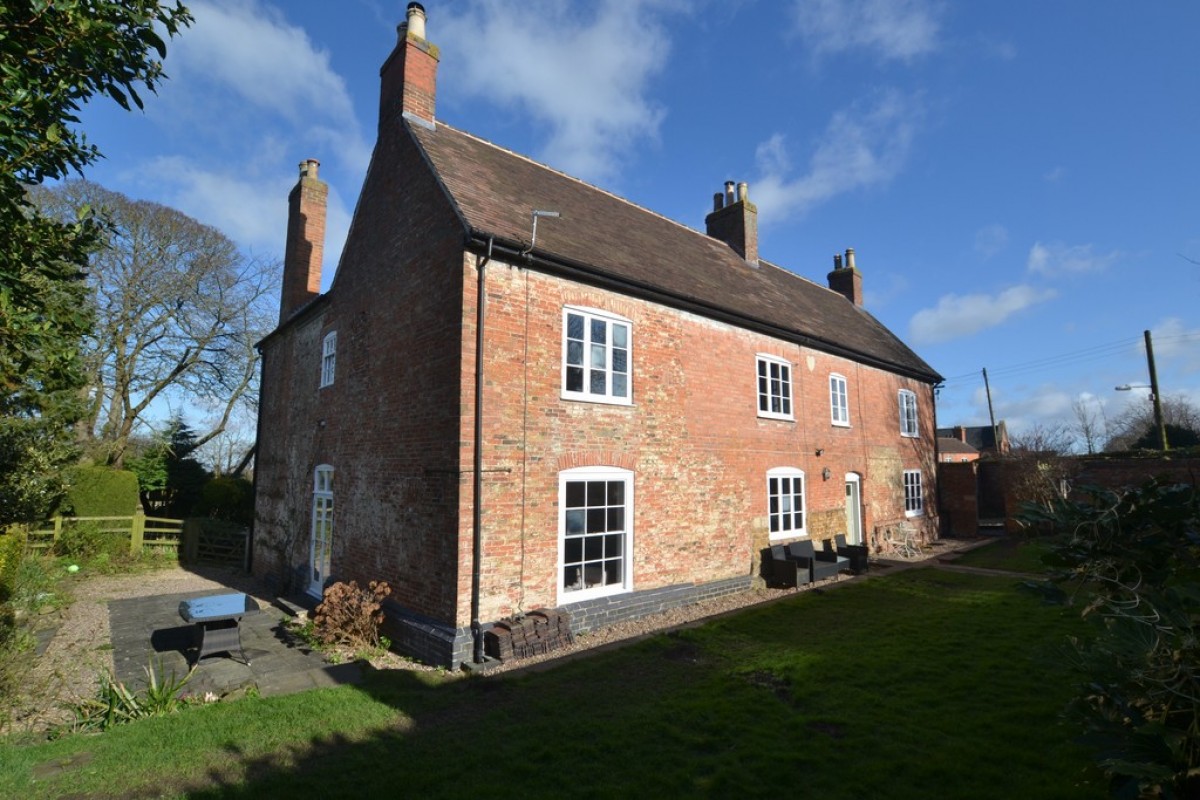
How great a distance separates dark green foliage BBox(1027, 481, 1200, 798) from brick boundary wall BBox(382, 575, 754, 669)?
686cm

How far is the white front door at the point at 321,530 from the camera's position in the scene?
1228 centimetres

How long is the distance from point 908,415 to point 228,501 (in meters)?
25.7

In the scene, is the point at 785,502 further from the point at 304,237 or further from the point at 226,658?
the point at 304,237

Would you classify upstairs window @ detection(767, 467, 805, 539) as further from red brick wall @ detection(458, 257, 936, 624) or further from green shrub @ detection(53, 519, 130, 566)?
green shrub @ detection(53, 519, 130, 566)

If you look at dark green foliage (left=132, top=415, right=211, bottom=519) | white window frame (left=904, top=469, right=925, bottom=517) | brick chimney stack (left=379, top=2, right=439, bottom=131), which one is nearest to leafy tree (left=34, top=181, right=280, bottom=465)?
dark green foliage (left=132, top=415, right=211, bottom=519)

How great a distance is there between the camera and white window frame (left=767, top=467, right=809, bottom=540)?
13.9 m

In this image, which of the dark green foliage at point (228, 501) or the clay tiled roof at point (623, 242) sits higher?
the clay tiled roof at point (623, 242)

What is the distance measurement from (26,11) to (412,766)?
694 centimetres

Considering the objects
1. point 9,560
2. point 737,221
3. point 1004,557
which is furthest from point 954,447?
point 9,560

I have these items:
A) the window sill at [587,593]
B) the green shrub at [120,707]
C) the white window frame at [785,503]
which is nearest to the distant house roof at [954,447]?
the white window frame at [785,503]

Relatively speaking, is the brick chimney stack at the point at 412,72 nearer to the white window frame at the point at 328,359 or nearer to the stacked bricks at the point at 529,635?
the white window frame at the point at 328,359

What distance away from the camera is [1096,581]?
372 centimetres

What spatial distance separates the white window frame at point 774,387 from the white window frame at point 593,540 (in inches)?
200

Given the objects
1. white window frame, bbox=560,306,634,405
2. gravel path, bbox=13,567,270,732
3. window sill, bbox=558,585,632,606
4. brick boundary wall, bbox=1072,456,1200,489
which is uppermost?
white window frame, bbox=560,306,634,405
